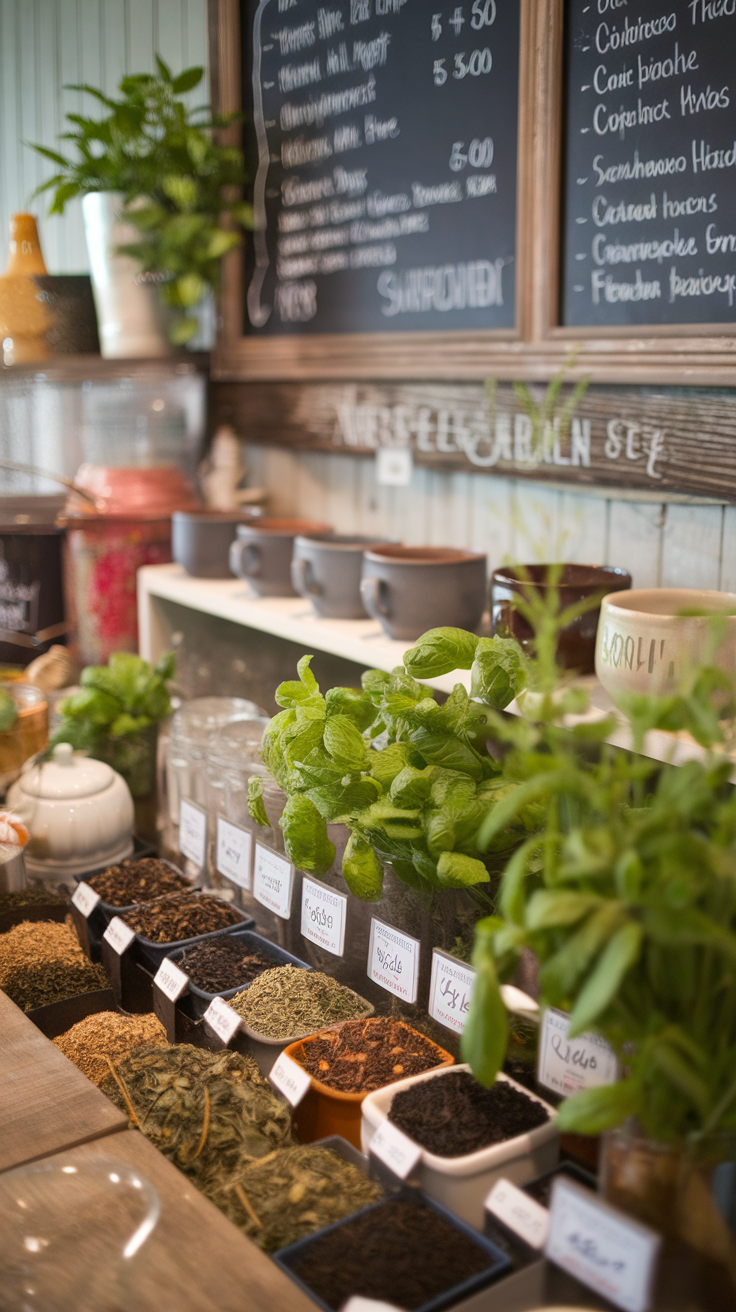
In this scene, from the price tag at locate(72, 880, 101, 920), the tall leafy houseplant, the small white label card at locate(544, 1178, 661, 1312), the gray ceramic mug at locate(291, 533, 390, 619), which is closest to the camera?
the small white label card at locate(544, 1178, 661, 1312)

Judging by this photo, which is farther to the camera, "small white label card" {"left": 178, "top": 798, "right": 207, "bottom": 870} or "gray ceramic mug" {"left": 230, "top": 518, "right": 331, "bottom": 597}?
"gray ceramic mug" {"left": 230, "top": 518, "right": 331, "bottom": 597}

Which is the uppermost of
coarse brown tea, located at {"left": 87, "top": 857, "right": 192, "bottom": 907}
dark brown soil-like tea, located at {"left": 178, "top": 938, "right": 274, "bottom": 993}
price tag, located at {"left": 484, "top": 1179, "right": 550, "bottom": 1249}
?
price tag, located at {"left": 484, "top": 1179, "right": 550, "bottom": 1249}

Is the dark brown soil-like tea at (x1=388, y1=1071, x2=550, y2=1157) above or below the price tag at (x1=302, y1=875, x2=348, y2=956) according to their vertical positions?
below

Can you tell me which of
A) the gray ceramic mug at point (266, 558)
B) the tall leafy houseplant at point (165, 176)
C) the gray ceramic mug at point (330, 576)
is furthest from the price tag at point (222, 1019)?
the tall leafy houseplant at point (165, 176)

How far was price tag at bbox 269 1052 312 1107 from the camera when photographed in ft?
3.02

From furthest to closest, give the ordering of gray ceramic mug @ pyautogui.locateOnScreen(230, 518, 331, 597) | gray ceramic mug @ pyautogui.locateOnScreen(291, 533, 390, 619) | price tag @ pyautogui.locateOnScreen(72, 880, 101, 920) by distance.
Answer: gray ceramic mug @ pyautogui.locateOnScreen(230, 518, 331, 597) → gray ceramic mug @ pyautogui.locateOnScreen(291, 533, 390, 619) → price tag @ pyautogui.locateOnScreen(72, 880, 101, 920)

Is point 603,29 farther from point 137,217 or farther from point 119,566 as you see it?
point 119,566

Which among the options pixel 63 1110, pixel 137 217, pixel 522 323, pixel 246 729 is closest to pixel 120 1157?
pixel 63 1110

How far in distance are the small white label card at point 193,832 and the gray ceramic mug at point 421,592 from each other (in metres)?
0.35

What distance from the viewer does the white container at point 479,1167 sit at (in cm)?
79

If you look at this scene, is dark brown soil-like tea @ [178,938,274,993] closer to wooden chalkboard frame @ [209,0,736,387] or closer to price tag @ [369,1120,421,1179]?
price tag @ [369,1120,421,1179]

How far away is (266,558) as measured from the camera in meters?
1.71

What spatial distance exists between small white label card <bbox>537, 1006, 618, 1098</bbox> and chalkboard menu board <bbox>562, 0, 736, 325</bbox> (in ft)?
2.68

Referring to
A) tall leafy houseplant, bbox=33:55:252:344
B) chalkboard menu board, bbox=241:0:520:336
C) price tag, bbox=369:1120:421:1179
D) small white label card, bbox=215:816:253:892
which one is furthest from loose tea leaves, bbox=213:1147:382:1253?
tall leafy houseplant, bbox=33:55:252:344
